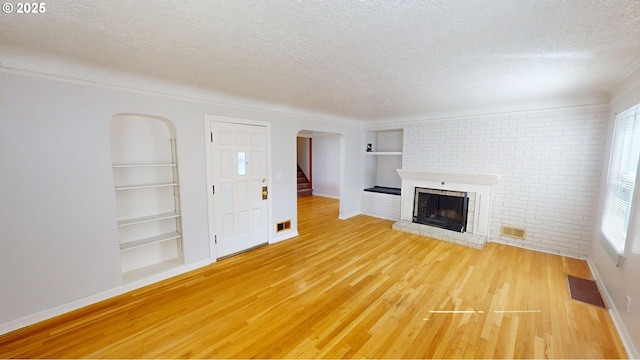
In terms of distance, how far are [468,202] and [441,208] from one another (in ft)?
1.73

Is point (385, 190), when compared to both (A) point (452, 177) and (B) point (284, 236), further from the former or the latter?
(B) point (284, 236)

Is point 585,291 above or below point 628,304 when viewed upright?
below

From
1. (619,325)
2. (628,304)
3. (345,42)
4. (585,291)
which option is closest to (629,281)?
(628,304)

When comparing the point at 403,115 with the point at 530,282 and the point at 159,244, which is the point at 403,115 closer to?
the point at 530,282

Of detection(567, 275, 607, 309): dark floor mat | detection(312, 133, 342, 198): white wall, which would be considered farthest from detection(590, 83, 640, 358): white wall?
detection(312, 133, 342, 198): white wall

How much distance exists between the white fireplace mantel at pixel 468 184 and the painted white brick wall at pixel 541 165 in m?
0.16

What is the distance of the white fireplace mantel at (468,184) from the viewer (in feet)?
13.9

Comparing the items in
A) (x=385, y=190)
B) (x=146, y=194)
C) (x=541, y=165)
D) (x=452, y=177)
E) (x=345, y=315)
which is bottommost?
(x=345, y=315)

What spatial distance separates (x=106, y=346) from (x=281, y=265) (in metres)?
1.85

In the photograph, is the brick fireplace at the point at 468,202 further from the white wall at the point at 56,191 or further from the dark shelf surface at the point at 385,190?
the white wall at the point at 56,191

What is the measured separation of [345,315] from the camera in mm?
2340

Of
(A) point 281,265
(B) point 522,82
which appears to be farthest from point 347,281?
(B) point 522,82

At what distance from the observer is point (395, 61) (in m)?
2.19

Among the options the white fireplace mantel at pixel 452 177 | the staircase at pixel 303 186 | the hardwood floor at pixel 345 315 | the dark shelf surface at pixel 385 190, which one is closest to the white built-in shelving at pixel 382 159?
the dark shelf surface at pixel 385 190
